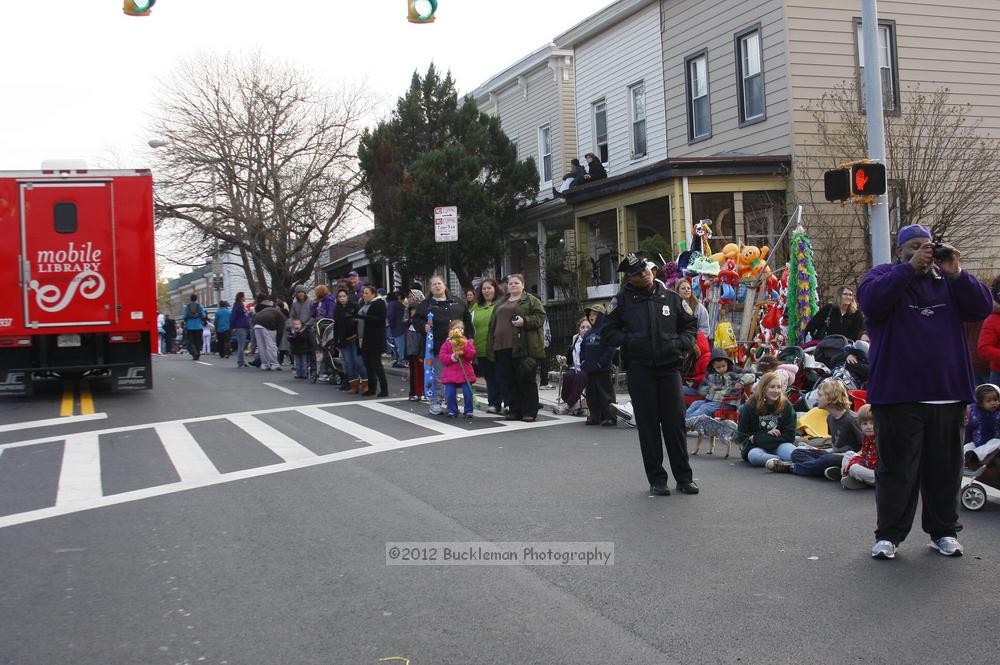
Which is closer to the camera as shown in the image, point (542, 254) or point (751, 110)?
point (751, 110)

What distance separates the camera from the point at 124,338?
53.9ft

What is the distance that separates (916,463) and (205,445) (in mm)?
7796

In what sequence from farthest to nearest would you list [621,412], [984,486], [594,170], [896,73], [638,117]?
1. [638,117]
2. [594,170]
3. [896,73]
4. [621,412]
5. [984,486]

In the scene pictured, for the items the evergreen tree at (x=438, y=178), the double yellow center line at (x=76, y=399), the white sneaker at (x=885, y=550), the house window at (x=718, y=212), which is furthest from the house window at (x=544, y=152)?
the white sneaker at (x=885, y=550)

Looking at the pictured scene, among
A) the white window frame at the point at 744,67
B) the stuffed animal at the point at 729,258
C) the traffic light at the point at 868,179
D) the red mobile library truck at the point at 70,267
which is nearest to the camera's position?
the traffic light at the point at 868,179

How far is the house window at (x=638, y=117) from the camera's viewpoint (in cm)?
2380

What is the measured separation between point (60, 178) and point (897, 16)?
16101mm

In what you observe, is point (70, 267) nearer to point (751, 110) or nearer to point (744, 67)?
point (751, 110)

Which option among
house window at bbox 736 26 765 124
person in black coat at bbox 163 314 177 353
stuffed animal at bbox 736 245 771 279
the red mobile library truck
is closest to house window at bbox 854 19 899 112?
house window at bbox 736 26 765 124

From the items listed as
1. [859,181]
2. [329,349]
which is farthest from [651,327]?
[329,349]

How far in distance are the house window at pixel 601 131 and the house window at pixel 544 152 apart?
3.02 m

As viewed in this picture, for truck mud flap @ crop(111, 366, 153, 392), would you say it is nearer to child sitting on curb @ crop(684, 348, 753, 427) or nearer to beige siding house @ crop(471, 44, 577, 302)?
child sitting on curb @ crop(684, 348, 753, 427)

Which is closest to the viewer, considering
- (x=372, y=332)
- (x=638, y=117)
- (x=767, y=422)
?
(x=767, y=422)

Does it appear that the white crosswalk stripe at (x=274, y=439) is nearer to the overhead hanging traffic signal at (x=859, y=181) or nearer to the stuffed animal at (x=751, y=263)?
the overhead hanging traffic signal at (x=859, y=181)
